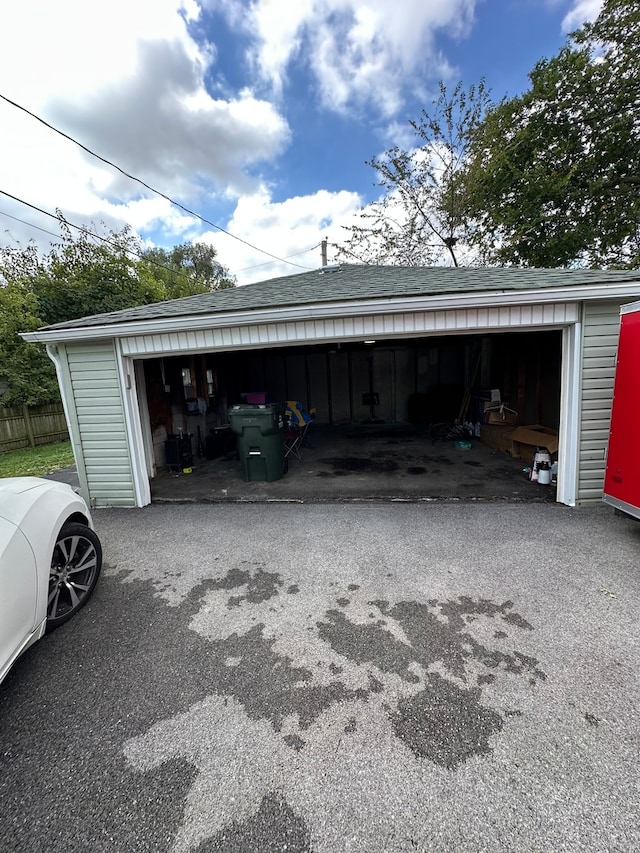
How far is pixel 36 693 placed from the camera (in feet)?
6.62

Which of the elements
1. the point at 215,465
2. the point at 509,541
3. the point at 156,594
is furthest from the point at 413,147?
the point at 156,594

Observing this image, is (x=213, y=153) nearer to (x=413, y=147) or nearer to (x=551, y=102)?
(x=413, y=147)

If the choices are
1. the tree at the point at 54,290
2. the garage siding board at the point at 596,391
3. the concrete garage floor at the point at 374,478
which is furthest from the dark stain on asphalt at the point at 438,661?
the tree at the point at 54,290

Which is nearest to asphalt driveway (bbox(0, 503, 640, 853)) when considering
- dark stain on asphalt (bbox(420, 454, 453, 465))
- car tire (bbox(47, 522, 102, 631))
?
car tire (bbox(47, 522, 102, 631))

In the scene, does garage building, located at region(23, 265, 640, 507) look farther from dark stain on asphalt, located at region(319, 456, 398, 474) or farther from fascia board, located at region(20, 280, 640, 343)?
dark stain on asphalt, located at region(319, 456, 398, 474)

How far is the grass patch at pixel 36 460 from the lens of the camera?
709 cm

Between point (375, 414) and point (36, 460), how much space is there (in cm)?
904

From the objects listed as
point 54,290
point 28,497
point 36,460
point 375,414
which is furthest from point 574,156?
point 36,460

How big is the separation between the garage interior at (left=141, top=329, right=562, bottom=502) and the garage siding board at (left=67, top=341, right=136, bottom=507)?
650 millimetres

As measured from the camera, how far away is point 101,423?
16.5 ft

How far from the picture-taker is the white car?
6.11ft

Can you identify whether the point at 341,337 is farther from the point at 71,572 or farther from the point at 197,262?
the point at 197,262

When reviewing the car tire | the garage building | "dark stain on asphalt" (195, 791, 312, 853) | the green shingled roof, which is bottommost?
"dark stain on asphalt" (195, 791, 312, 853)

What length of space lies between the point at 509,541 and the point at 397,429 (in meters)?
6.79
